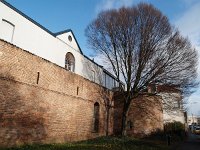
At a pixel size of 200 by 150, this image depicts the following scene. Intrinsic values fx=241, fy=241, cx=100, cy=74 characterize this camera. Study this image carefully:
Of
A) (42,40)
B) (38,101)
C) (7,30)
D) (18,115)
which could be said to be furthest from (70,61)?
(18,115)

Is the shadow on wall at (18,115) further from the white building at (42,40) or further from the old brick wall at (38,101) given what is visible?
the white building at (42,40)

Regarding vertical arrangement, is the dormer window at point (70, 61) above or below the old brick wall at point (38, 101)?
above

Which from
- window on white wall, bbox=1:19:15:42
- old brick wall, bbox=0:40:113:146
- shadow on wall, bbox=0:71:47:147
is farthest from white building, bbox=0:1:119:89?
shadow on wall, bbox=0:71:47:147

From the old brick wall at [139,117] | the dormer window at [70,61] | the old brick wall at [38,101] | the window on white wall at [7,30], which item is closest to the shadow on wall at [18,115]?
the old brick wall at [38,101]

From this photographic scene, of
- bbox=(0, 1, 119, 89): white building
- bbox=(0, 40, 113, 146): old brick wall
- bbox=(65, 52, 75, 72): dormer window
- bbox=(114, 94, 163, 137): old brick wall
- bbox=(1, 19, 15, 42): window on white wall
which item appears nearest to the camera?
bbox=(0, 40, 113, 146): old brick wall

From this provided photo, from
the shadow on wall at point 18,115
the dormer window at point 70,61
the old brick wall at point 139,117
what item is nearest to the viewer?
the shadow on wall at point 18,115

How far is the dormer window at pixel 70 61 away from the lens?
2133 cm

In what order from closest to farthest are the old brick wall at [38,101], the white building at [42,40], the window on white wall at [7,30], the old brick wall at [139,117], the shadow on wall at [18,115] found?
the shadow on wall at [18,115] → the old brick wall at [38,101] → the window on white wall at [7,30] → the white building at [42,40] → the old brick wall at [139,117]

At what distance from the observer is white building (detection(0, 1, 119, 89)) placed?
15586 millimetres

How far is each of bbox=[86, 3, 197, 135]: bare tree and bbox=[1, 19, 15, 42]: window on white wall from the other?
8.34m

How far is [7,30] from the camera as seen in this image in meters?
15.6

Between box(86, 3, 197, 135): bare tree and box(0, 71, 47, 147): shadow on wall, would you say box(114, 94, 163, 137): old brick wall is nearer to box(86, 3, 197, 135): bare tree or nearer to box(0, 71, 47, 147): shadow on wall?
box(86, 3, 197, 135): bare tree

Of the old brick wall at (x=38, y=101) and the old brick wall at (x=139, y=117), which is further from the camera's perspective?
the old brick wall at (x=139, y=117)

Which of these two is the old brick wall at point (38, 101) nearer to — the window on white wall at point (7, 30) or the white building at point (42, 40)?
the white building at point (42, 40)
